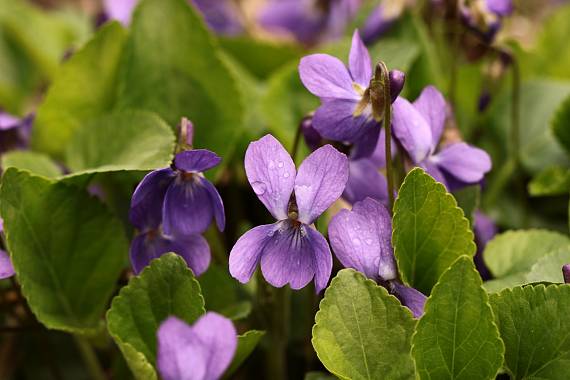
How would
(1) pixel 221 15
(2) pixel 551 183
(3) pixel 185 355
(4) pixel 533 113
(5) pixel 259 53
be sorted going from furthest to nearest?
1. (1) pixel 221 15
2. (5) pixel 259 53
3. (4) pixel 533 113
4. (2) pixel 551 183
5. (3) pixel 185 355

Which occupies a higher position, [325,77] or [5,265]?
[325,77]

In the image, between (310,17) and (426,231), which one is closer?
(426,231)

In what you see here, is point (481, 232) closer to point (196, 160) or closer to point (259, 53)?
point (196, 160)

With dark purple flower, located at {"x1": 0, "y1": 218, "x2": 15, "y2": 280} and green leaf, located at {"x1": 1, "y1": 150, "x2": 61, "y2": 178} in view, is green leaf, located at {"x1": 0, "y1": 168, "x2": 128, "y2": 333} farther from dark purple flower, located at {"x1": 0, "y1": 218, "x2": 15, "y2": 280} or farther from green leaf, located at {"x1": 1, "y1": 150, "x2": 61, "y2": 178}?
green leaf, located at {"x1": 1, "y1": 150, "x2": 61, "y2": 178}

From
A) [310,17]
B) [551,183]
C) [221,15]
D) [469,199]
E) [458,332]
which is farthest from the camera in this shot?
[221,15]

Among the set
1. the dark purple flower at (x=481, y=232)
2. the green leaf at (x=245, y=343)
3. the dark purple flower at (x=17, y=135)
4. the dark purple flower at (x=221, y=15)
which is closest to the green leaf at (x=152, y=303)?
the green leaf at (x=245, y=343)

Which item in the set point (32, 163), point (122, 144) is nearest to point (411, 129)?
point (122, 144)

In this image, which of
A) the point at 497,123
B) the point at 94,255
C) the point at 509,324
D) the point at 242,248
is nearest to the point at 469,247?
the point at 509,324
